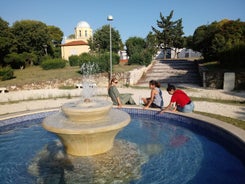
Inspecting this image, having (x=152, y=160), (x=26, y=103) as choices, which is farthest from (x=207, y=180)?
(x=26, y=103)

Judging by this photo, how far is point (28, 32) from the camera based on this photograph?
1463 inches

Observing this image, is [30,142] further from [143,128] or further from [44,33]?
[44,33]

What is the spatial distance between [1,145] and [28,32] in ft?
116

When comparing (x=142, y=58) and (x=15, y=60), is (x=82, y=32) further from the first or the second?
(x=142, y=58)

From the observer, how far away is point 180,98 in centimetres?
698

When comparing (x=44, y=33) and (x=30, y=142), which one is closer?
(x=30, y=142)

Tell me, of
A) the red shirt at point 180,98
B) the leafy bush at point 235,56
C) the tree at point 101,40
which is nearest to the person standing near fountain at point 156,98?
the red shirt at point 180,98

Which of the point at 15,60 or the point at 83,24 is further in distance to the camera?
the point at 83,24

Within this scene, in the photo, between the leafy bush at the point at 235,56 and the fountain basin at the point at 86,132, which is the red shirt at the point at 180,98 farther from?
the leafy bush at the point at 235,56

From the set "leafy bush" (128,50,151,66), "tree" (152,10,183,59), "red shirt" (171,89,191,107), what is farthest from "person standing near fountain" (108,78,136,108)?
"tree" (152,10,183,59)

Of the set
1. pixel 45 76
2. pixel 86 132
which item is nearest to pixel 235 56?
pixel 45 76

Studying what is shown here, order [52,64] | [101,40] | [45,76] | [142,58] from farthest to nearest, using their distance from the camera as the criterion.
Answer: [101,40], [52,64], [142,58], [45,76]

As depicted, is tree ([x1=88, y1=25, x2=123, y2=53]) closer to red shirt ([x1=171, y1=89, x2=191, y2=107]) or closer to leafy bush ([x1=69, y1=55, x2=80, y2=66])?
leafy bush ([x1=69, y1=55, x2=80, y2=66])

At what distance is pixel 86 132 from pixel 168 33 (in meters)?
46.1
